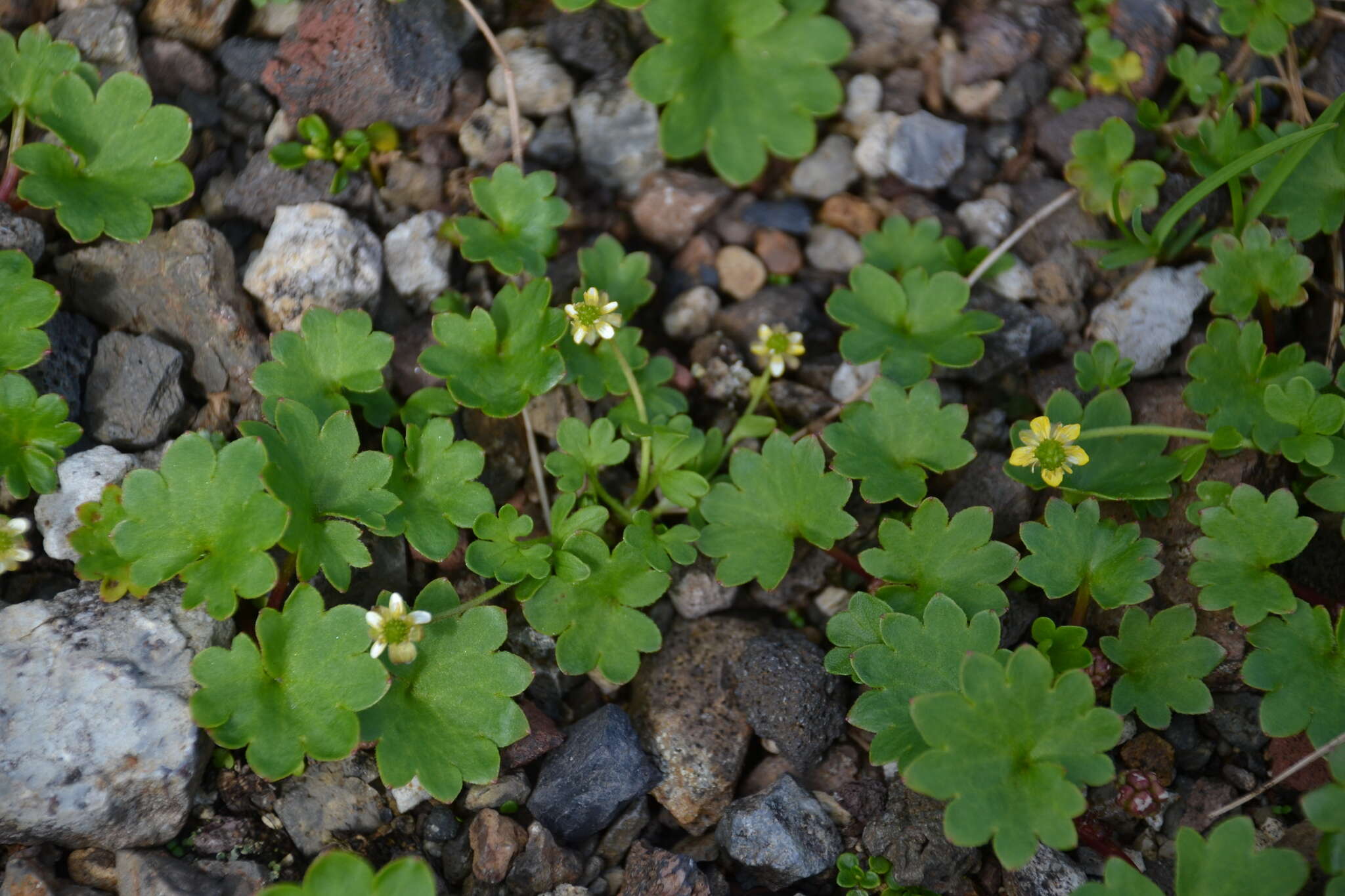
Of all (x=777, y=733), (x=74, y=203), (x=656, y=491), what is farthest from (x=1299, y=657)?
(x=74, y=203)

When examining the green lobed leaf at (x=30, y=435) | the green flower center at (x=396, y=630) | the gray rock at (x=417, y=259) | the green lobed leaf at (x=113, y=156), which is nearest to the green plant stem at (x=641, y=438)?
the gray rock at (x=417, y=259)

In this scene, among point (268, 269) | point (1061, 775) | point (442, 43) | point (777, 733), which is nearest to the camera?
point (1061, 775)

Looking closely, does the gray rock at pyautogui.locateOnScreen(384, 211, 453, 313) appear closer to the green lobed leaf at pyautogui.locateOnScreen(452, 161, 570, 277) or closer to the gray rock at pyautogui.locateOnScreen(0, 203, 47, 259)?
the green lobed leaf at pyautogui.locateOnScreen(452, 161, 570, 277)

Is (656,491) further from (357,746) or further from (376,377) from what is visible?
(357,746)

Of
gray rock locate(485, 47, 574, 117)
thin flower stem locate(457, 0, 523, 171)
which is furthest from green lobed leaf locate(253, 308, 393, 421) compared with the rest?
gray rock locate(485, 47, 574, 117)

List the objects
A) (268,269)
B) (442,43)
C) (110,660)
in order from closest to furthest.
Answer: (110,660), (268,269), (442,43)

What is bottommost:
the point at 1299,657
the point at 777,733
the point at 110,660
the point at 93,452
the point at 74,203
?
the point at 777,733

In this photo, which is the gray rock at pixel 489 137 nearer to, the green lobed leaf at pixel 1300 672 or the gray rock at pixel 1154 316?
the gray rock at pixel 1154 316
